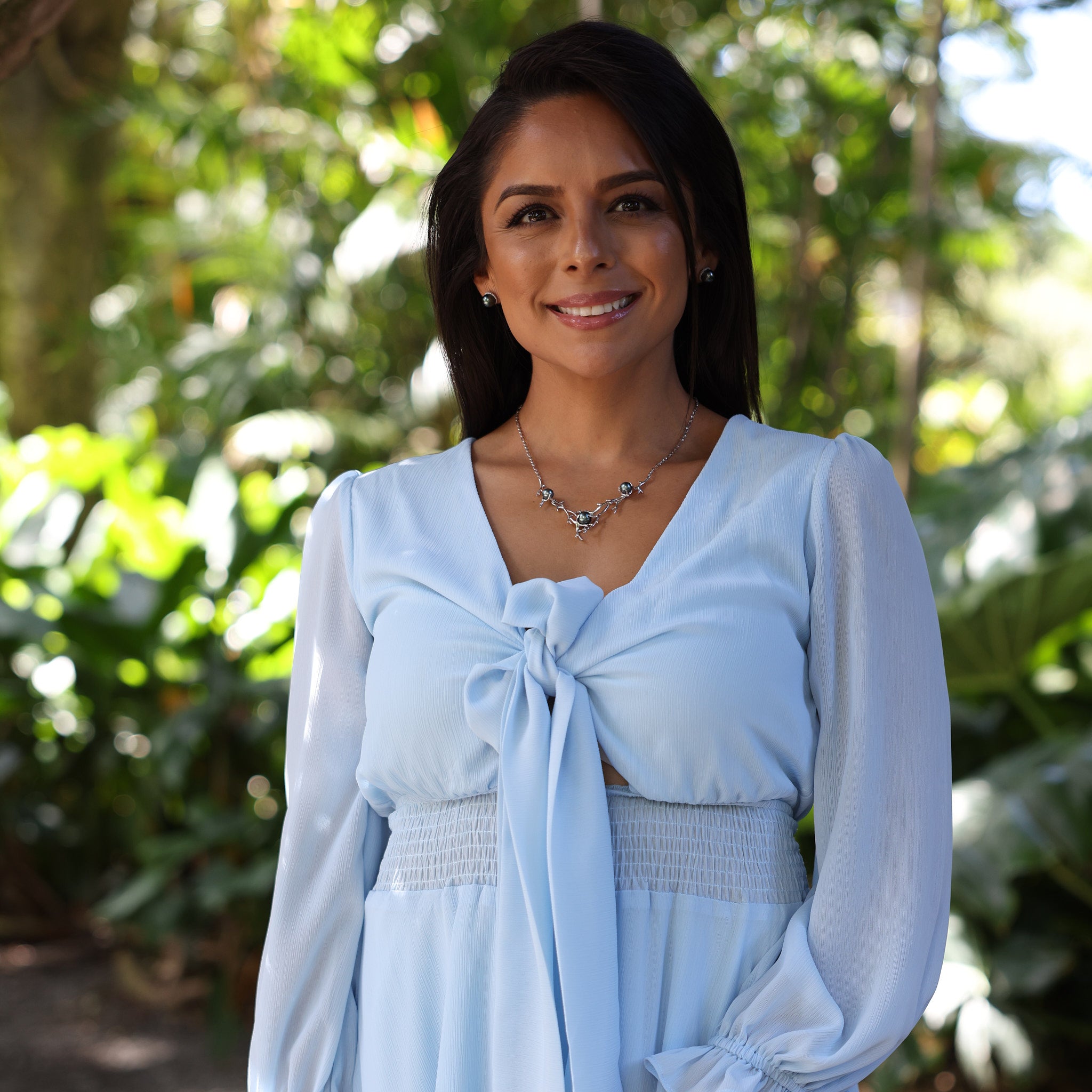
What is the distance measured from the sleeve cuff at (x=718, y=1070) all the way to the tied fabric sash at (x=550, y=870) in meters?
0.05

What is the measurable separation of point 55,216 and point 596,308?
14.3ft

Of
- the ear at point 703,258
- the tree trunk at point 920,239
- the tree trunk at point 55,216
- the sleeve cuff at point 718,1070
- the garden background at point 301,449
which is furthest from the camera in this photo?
the tree trunk at point 55,216

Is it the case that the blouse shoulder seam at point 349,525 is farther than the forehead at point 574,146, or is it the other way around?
the blouse shoulder seam at point 349,525

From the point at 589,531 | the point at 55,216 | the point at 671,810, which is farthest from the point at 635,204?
the point at 55,216

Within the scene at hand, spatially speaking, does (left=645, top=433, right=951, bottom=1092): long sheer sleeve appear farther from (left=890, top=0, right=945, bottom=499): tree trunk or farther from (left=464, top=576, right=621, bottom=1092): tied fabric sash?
(left=890, top=0, right=945, bottom=499): tree trunk

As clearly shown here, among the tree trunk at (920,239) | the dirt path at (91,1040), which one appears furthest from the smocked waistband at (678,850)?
the dirt path at (91,1040)

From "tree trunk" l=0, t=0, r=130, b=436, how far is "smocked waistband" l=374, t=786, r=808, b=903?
405 cm

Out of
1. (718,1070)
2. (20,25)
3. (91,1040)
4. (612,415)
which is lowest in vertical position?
(91,1040)

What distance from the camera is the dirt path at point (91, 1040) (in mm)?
3312

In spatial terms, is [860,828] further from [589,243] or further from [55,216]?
[55,216]

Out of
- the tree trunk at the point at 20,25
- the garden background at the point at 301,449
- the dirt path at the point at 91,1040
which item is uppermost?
the tree trunk at the point at 20,25

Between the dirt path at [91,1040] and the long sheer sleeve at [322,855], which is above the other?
the long sheer sleeve at [322,855]

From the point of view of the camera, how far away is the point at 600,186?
Result: 133cm

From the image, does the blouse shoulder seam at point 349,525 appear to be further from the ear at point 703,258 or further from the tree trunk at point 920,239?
the tree trunk at point 920,239
